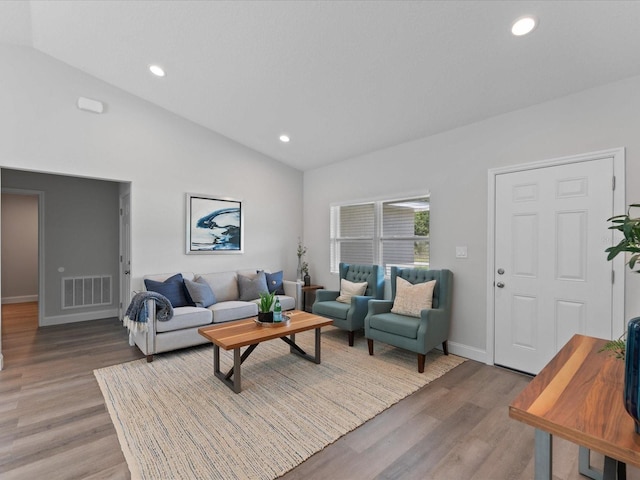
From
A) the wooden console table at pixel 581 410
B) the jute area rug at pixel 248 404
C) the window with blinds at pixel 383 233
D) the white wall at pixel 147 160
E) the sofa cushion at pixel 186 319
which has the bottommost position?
the jute area rug at pixel 248 404

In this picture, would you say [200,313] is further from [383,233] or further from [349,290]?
[383,233]

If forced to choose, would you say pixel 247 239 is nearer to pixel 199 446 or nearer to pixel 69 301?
pixel 69 301

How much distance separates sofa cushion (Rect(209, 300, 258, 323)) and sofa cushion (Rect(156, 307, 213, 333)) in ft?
0.33

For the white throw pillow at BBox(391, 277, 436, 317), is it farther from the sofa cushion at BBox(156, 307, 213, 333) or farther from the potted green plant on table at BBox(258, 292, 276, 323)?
the sofa cushion at BBox(156, 307, 213, 333)

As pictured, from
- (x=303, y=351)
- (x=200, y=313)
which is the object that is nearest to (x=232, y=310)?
(x=200, y=313)

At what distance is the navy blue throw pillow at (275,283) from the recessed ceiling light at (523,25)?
4088 mm

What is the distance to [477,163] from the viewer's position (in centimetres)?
341

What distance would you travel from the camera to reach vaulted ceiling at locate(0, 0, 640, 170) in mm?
2168

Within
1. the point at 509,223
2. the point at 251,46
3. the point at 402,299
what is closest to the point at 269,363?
the point at 402,299

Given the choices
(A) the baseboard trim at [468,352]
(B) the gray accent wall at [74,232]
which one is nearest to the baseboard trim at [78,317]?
(B) the gray accent wall at [74,232]

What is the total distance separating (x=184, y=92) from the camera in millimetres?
3781

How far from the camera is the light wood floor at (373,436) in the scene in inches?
70.2

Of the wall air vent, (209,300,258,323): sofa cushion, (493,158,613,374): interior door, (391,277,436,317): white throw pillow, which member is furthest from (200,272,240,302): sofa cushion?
(493,158,613,374): interior door

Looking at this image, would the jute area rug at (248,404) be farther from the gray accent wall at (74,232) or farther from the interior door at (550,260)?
the gray accent wall at (74,232)
